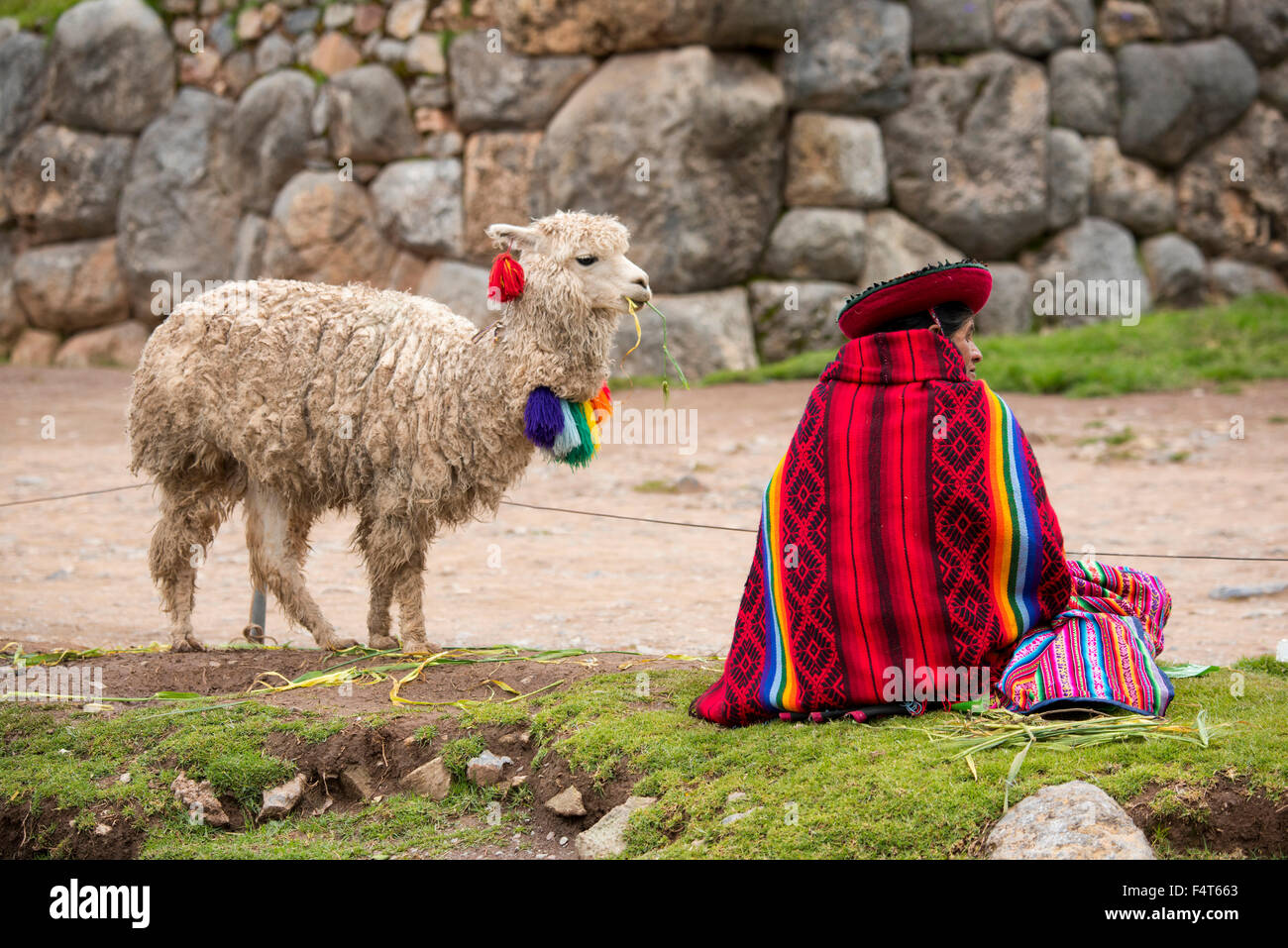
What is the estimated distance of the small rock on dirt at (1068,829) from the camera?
280 centimetres

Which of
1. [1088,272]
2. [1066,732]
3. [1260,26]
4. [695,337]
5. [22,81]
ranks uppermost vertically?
[1260,26]

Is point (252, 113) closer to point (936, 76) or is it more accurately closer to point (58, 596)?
point (936, 76)

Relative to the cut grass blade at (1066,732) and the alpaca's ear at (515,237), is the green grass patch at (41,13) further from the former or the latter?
the cut grass blade at (1066,732)

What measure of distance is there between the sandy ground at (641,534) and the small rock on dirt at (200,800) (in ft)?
6.82

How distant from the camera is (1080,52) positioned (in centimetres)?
1337

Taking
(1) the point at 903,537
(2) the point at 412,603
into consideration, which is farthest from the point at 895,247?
(1) the point at 903,537

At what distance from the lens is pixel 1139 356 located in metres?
12.1

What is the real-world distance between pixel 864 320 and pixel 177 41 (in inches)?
510

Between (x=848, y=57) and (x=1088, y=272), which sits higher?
(x=848, y=57)

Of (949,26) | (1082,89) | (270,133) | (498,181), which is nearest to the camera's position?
(498,181)

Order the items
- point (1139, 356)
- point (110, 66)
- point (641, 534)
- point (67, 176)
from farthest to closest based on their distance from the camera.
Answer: point (67, 176) → point (110, 66) → point (1139, 356) → point (641, 534)

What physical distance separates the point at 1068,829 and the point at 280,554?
3.36m

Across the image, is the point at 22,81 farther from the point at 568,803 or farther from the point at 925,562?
the point at 925,562

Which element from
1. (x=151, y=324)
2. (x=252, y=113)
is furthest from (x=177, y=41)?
(x=151, y=324)
